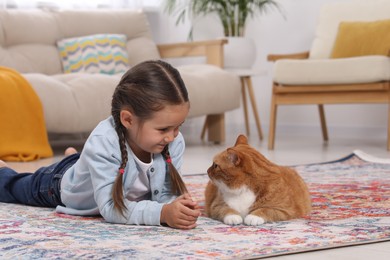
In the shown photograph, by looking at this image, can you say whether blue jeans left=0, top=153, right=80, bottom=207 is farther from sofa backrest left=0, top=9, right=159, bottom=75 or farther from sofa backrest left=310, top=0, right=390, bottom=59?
sofa backrest left=310, top=0, right=390, bottom=59

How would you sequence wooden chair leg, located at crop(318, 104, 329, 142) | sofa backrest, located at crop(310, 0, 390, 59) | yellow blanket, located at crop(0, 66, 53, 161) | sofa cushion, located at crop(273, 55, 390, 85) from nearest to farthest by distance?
yellow blanket, located at crop(0, 66, 53, 161) < sofa cushion, located at crop(273, 55, 390, 85) < sofa backrest, located at crop(310, 0, 390, 59) < wooden chair leg, located at crop(318, 104, 329, 142)

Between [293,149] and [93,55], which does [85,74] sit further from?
[293,149]

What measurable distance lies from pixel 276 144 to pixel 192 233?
9.56ft

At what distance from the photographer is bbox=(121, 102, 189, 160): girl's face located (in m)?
1.66

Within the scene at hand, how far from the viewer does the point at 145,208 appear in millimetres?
1703

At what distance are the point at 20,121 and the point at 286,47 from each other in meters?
2.38

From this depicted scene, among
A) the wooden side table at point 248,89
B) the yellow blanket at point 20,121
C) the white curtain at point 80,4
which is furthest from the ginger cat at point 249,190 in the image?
the white curtain at point 80,4

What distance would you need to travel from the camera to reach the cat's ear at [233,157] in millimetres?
1716

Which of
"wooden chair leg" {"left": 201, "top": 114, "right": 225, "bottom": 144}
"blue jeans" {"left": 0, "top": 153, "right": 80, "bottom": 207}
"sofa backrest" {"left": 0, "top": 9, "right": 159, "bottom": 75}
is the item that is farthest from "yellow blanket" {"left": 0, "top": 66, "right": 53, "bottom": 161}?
"blue jeans" {"left": 0, "top": 153, "right": 80, "bottom": 207}

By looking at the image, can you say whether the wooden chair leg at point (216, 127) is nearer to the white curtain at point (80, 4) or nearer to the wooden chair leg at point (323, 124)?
the wooden chair leg at point (323, 124)

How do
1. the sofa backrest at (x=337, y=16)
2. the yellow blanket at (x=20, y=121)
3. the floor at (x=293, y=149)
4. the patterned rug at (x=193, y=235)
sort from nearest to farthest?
the patterned rug at (x=193, y=235)
the floor at (x=293, y=149)
the yellow blanket at (x=20, y=121)
the sofa backrest at (x=337, y=16)

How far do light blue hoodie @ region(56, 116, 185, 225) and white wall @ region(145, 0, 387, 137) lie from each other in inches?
130

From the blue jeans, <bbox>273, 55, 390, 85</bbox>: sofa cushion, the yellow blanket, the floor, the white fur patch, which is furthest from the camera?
<bbox>273, 55, 390, 85</bbox>: sofa cushion

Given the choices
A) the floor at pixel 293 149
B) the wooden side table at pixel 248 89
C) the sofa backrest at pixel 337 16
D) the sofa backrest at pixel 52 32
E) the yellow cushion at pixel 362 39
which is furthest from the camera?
the wooden side table at pixel 248 89
